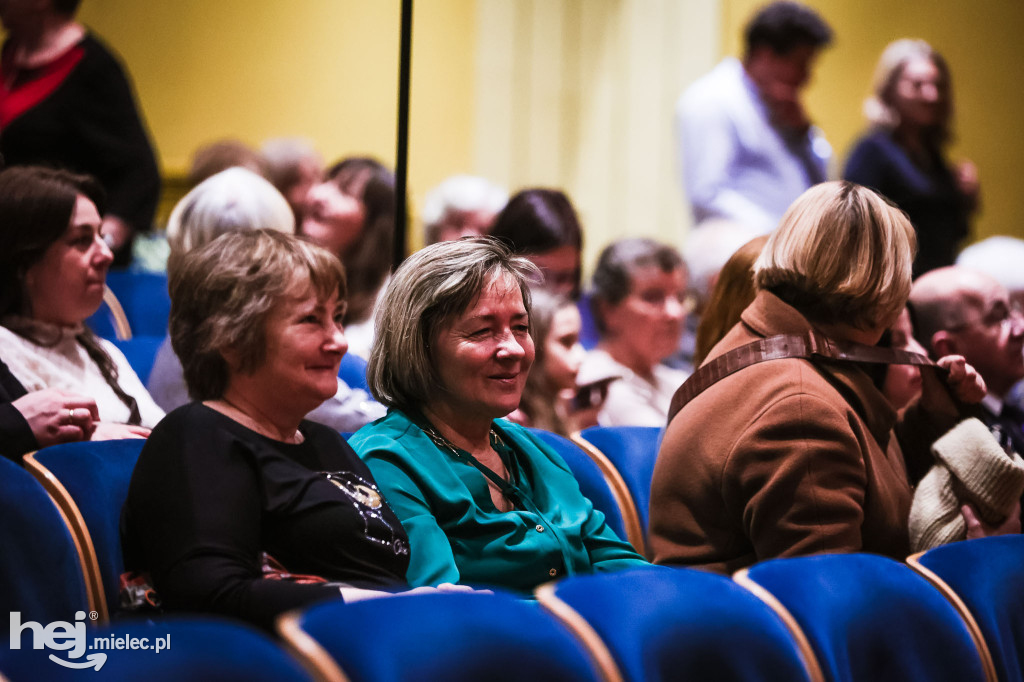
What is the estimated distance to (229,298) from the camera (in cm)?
176

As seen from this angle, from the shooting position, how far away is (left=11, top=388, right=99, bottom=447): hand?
197 centimetres

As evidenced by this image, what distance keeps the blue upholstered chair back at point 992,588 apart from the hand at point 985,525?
0.37 m

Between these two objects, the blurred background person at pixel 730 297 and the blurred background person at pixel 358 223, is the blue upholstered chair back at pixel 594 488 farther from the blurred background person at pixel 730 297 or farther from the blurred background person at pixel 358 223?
the blurred background person at pixel 358 223

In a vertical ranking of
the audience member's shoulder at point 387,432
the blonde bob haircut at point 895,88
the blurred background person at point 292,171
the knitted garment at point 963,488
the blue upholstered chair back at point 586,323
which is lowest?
the blue upholstered chair back at point 586,323

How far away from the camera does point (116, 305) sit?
3.37 m

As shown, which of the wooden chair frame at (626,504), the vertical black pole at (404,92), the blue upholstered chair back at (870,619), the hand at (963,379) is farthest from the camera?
the vertical black pole at (404,92)

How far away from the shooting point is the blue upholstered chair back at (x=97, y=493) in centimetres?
176

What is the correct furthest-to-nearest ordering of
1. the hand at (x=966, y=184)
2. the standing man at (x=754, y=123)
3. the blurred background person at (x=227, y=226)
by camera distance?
the hand at (x=966, y=184), the standing man at (x=754, y=123), the blurred background person at (x=227, y=226)

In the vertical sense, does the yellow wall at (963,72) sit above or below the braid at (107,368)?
above

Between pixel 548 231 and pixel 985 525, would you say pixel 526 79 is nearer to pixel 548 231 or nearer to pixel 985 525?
→ pixel 548 231

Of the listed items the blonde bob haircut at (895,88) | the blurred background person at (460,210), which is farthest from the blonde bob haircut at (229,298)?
the blonde bob haircut at (895,88)

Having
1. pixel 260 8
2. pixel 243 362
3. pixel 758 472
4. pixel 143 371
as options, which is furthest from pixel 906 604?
pixel 260 8

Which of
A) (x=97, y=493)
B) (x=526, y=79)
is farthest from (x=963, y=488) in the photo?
(x=526, y=79)

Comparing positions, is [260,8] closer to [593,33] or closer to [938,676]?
[593,33]
